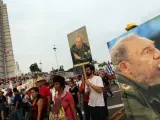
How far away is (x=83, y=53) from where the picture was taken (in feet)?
21.9

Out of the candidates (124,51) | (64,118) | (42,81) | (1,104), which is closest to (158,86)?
(124,51)

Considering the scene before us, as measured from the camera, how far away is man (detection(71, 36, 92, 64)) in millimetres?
6584

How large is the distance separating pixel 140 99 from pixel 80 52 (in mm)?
1806

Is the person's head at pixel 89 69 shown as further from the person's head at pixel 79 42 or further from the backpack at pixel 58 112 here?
the backpack at pixel 58 112

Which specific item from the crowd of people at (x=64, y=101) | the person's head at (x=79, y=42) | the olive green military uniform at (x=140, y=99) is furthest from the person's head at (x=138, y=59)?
the person's head at (x=79, y=42)

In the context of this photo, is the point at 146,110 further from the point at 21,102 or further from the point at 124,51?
the point at 21,102

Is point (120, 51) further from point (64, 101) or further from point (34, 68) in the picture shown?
point (34, 68)

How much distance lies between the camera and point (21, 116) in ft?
42.7

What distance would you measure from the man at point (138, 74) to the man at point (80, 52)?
617 millimetres

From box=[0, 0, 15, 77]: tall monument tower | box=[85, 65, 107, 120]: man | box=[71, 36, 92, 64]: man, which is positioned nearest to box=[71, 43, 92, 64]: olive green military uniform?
box=[71, 36, 92, 64]: man

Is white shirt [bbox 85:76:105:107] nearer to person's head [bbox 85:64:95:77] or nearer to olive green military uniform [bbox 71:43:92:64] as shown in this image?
person's head [bbox 85:64:95:77]

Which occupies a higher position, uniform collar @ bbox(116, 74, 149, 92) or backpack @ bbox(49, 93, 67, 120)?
uniform collar @ bbox(116, 74, 149, 92)

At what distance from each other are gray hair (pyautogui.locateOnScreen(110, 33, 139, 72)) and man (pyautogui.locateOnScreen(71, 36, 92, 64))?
1.93ft

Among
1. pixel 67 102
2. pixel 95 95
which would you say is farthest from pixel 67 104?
pixel 95 95
